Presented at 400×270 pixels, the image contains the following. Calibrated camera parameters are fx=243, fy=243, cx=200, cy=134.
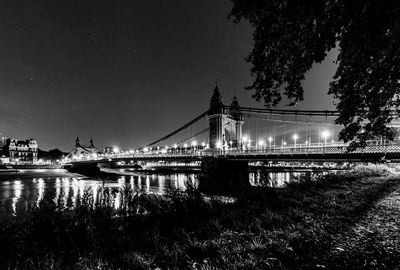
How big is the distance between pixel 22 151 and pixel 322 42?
185887 millimetres

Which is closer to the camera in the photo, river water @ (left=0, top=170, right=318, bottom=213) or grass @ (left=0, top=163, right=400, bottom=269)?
grass @ (left=0, top=163, right=400, bottom=269)

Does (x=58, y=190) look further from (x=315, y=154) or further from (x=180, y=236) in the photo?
(x=180, y=236)

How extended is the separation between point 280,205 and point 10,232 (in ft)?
25.0

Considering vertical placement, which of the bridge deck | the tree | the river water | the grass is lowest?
the river water

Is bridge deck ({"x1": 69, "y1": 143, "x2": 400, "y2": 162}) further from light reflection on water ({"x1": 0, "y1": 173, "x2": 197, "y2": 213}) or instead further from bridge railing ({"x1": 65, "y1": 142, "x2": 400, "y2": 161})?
light reflection on water ({"x1": 0, "y1": 173, "x2": 197, "y2": 213})

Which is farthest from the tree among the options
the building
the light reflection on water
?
the building

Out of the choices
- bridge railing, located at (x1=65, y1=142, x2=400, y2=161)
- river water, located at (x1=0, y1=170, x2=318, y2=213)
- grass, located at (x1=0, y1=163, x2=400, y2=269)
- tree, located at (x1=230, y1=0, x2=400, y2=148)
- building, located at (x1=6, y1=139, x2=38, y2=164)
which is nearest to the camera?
tree, located at (x1=230, y1=0, x2=400, y2=148)

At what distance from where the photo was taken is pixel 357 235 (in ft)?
17.6

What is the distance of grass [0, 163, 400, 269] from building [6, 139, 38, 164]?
173503 mm

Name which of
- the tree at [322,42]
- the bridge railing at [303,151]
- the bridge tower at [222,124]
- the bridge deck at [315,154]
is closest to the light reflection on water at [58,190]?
the bridge railing at [303,151]

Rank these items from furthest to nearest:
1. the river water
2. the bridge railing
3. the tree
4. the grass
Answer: the bridge railing < the river water < the grass < the tree

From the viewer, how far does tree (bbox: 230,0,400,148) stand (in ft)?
11.4

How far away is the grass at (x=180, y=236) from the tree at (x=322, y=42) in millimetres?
3174

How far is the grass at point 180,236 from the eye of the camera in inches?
166
